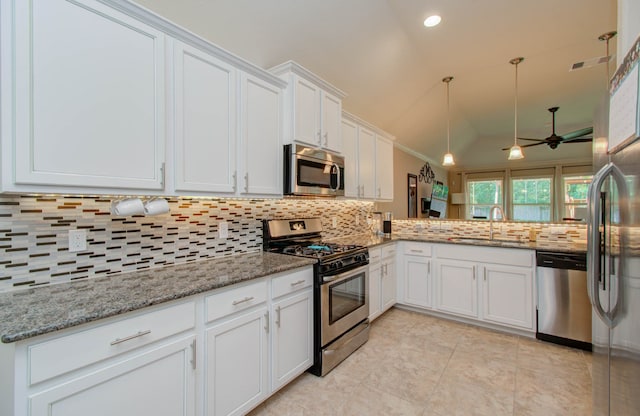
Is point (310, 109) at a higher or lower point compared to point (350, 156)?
higher

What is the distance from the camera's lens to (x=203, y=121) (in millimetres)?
1796

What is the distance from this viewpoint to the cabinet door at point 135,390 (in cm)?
104

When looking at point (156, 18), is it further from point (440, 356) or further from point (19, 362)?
point (440, 356)

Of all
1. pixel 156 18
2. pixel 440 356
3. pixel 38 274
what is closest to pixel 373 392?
pixel 440 356

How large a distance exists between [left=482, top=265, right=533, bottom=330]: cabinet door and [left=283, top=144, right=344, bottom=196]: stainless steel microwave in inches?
75.5

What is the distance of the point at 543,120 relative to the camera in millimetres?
5859

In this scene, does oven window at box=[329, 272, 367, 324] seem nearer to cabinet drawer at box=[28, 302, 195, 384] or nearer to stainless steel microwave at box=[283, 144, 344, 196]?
stainless steel microwave at box=[283, 144, 344, 196]

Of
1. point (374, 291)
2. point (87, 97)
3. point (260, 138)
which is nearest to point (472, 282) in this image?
point (374, 291)

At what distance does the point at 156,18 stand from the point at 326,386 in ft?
8.60

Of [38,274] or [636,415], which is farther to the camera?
[38,274]

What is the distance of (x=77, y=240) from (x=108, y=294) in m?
0.46

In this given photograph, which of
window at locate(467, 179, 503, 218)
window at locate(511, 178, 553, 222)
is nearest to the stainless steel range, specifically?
window at locate(467, 179, 503, 218)

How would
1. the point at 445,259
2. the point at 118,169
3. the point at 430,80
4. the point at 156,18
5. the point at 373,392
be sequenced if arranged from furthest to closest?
the point at 430,80 → the point at 445,259 → the point at 373,392 → the point at 156,18 → the point at 118,169

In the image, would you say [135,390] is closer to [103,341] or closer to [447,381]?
[103,341]
